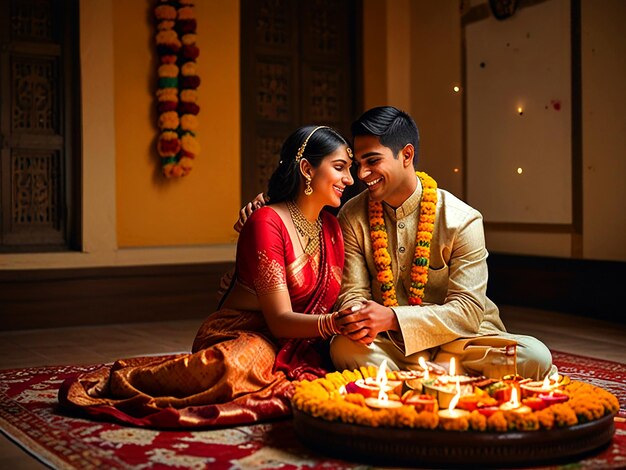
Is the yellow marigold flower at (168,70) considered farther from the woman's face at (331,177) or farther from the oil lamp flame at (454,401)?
the oil lamp flame at (454,401)

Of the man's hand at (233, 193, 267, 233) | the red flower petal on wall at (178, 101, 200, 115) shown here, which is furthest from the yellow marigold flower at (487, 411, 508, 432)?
the red flower petal on wall at (178, 101, 200, 115)

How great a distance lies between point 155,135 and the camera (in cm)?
708

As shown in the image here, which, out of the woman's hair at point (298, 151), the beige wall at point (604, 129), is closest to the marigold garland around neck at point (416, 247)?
the woman's hair at point (298, 151)

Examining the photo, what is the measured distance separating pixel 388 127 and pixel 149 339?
9.02ft

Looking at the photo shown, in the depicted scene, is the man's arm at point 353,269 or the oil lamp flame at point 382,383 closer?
the oil lamp flame at point 382,383

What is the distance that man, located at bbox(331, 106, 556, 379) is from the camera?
345 centimetres

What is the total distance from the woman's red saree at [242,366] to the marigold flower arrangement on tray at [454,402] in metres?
0.28

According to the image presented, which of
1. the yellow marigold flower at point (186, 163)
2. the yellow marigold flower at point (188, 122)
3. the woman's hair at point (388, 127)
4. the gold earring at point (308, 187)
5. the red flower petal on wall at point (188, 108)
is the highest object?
the red flower petal on wall at point (188, 108)

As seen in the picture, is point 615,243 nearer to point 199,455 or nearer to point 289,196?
point 289,196

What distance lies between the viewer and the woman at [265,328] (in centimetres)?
337

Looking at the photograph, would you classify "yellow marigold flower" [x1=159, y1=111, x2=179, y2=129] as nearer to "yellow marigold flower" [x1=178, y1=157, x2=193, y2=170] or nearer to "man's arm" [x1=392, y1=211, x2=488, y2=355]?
"yellow marigold flower" [x1=178, y1=157, x2=193, y2=170]

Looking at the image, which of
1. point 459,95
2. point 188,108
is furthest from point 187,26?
point 459,95

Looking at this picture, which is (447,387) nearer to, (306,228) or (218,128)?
(306,228)

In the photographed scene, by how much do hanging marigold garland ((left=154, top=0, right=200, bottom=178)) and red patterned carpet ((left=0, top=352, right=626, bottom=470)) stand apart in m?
3.45
